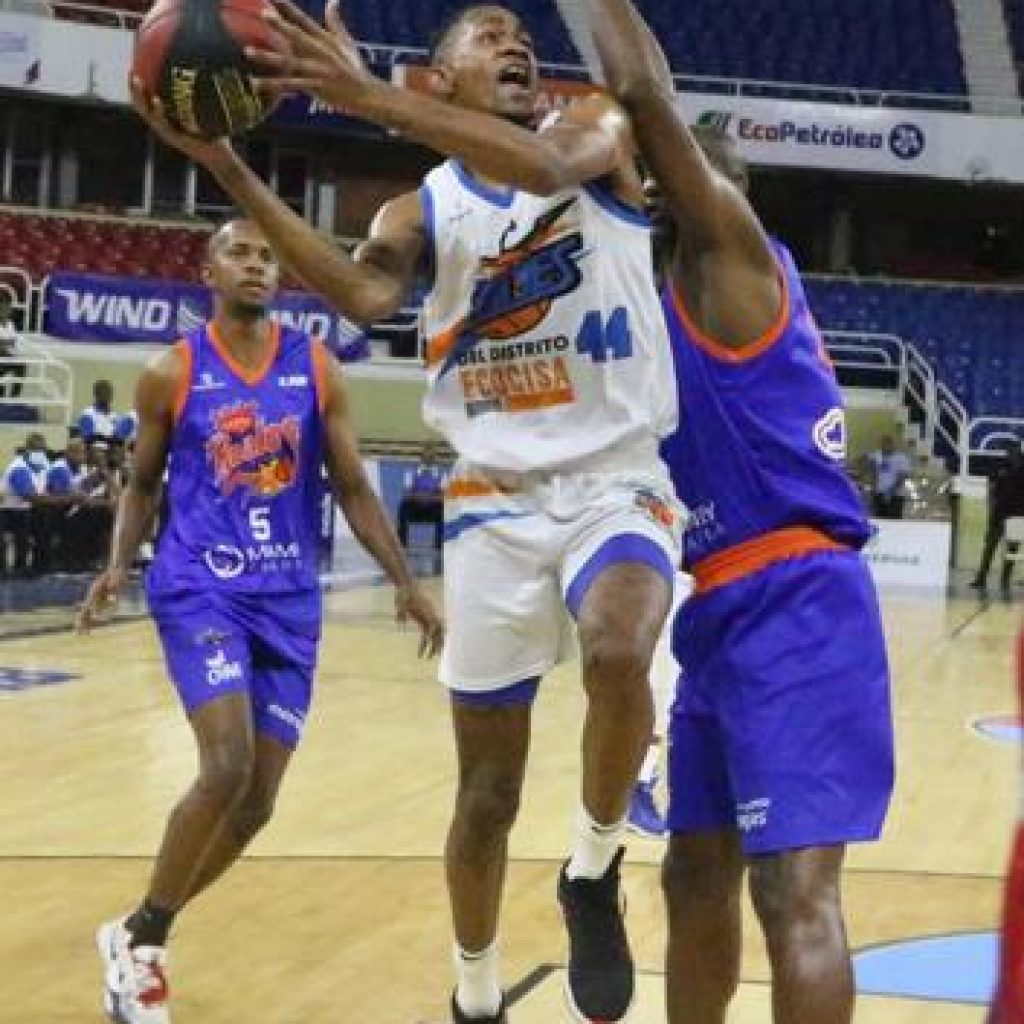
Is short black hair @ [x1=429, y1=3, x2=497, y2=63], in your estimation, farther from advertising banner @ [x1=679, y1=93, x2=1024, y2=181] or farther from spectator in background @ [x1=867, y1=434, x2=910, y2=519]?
advertising banner @ [x1=679, y1=93, x2=1024, y2=181]

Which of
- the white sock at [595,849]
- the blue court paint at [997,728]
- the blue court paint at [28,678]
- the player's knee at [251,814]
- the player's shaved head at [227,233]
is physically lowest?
the blue court paint at [28,678]

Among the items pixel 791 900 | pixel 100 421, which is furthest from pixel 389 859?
pixel 100 421

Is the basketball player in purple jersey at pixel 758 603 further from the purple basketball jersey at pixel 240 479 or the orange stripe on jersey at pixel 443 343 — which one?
the purple basketball jersey at pixel 240 479

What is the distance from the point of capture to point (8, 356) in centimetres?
2114

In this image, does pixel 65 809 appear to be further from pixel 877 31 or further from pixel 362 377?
pixel 877 31

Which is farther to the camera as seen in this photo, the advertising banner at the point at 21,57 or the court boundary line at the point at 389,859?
the advertising banner at the point at 21,57

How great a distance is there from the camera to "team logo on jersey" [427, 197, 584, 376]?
4.09 meters

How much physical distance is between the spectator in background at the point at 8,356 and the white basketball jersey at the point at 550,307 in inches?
640

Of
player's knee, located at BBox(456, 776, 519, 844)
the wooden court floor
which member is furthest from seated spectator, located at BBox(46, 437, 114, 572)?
player's knee, located at BBox(456, 776, 519, 844)

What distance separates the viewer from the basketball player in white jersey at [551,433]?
13.1 ft

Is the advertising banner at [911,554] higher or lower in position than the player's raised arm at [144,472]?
lower

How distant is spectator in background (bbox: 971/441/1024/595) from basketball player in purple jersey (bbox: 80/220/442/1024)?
16.2 m

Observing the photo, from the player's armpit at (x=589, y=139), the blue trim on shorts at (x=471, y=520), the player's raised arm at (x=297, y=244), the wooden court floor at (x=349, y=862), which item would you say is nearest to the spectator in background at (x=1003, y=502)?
the wooden court floor at (x=349, y=862)

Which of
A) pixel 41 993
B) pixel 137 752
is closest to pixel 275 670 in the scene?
pixel 41 993
